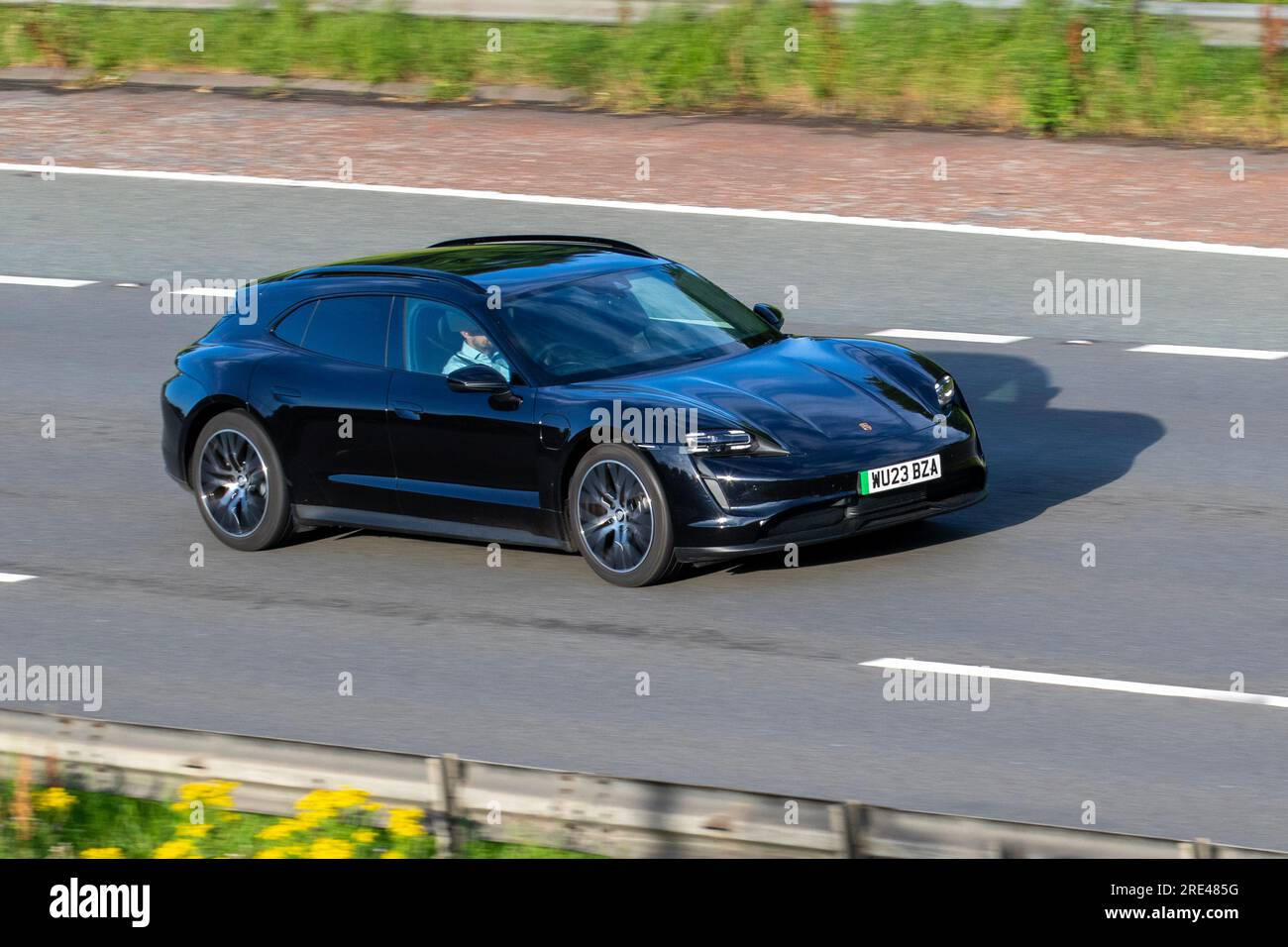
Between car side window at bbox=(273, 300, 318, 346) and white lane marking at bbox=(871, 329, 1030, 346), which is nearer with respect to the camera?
car side window at bbox=(273, 300, 318, 346)

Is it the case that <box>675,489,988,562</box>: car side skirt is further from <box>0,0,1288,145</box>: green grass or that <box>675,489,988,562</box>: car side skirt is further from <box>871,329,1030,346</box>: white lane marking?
<box>0,0,1288,145</box>: green grass

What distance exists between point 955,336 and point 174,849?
9526mm

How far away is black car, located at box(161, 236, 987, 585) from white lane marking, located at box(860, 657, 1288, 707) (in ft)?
3.60

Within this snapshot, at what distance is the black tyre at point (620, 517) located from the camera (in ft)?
33.6

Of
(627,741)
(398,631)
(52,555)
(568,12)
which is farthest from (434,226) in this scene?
(627,741)

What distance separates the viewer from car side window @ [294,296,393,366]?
37.3ft

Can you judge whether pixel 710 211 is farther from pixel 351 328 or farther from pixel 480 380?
pixel 480 380

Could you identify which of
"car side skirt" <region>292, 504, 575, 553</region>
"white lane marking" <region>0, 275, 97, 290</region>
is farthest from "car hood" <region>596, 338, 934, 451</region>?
"white lane marking" <region>0, 275, 97, 290</region>

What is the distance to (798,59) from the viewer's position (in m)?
21.6

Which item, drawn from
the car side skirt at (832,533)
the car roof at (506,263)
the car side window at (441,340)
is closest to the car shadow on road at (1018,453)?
the car side skirt at (832,533)

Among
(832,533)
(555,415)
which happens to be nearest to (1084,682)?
(832,533)

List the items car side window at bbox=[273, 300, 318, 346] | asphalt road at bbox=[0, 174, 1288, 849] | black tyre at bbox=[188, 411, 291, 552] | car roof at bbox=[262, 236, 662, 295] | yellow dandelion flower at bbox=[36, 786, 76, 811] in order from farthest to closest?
car side window at bbox=[273, 300, 318, 346] < black tyre at bbox=[188, 411, 291, 552] < car roof at bbox=[262, 236, 662, 295] < asphalt road at bbox=[0, 174, 1288, 849] < yellow dandelion flower at bbox=[36, 786, 76, 811]

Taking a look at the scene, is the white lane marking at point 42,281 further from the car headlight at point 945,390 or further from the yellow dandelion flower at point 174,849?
the yellow dandelion flower at point 174,849
